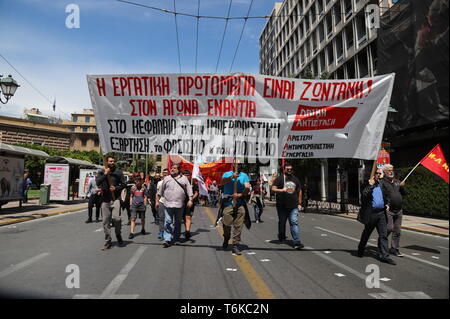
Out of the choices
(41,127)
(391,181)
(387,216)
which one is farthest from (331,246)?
(41,127)

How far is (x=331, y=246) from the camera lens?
684 cm

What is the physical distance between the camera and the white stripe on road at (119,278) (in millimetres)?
3537

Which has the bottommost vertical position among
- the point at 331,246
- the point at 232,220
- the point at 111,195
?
the point at 331,246

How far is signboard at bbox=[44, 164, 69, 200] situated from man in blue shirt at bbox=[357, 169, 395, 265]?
1897cm

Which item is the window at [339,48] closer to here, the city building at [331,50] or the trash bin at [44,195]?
the city building at [331,50]

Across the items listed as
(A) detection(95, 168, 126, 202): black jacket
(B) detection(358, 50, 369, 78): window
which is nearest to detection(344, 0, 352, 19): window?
(B) detection(358, 50, 369, 78): window

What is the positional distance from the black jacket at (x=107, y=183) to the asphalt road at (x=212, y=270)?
1.14 metres

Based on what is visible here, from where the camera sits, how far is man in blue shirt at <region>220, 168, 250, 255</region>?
5.88 meters

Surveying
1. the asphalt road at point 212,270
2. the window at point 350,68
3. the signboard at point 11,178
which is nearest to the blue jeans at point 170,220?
the asphalt road at point 212,270

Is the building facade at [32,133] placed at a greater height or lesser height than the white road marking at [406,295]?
greater

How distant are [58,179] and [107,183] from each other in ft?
51.8

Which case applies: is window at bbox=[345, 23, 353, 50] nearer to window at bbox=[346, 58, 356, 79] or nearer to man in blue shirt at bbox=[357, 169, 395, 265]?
window at bbox=[346, 58, 356, 79]

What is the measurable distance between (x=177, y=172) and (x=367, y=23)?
22.5m
